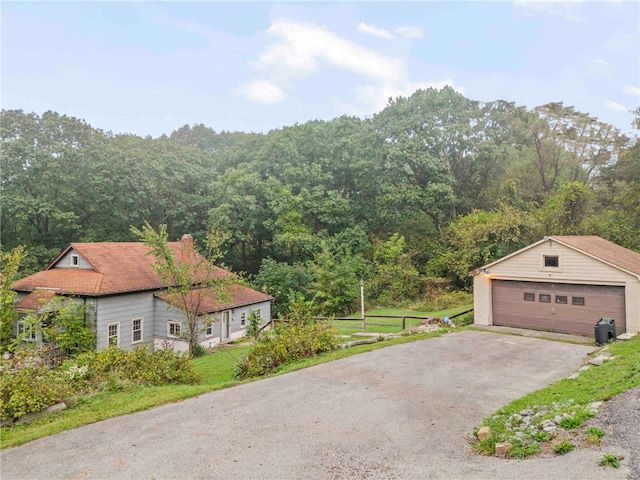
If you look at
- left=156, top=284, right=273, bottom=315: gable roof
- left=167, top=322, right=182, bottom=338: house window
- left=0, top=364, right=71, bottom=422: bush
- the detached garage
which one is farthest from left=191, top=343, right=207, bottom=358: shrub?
the detached garage

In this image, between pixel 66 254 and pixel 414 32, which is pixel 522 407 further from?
pixel 66 254

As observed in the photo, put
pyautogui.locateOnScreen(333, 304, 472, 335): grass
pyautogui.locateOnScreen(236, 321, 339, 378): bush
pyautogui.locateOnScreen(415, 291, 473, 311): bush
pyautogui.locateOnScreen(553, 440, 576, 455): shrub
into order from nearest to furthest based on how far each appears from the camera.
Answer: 1. pyautogui.locateOnScreen(553, 440, 576, 455): shrub
2. pyautogui.locateOnScreen(236, 321, 339, 378): bush
3. pyautogui.locateOnScreen(333, 304, 472, 335): grass
4. pyautogui.locateOnScreen(415, 291, 473, 311): bush

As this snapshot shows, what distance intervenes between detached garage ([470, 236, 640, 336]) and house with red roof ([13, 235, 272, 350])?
11.6m

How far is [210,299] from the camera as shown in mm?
19359

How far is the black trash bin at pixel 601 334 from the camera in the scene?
1352cm

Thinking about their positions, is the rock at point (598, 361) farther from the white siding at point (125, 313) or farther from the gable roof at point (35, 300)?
the gable roof at point (35, 300)

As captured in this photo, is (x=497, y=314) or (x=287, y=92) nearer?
(x=497, y=314)

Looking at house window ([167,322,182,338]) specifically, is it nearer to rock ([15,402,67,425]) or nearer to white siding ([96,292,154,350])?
white siding ([96,292,154,350])

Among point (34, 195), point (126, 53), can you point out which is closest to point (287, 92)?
point (126, 53)

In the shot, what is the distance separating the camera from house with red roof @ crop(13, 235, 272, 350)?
17188 mm

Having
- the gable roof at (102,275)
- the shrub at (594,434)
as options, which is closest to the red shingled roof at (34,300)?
the gable roof at (102,275)

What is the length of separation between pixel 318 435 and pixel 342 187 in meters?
27.1

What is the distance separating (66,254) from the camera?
19625 millimetres

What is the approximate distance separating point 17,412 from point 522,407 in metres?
8.92
